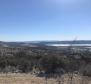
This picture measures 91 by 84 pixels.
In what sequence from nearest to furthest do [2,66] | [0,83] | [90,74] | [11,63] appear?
[0,83], [90,74], [2,66], [11,63]

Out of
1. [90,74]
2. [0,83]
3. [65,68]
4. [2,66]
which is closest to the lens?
[0,83]

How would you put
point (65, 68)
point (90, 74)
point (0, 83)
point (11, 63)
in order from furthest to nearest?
point (11, 63), point (65, 68), point (90, 74), point (0, 83)

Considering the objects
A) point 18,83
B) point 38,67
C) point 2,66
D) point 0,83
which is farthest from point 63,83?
point 2,66

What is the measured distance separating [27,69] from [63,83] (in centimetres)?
1188

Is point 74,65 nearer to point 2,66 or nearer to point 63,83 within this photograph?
point 2,66

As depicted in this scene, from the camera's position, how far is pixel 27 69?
26484 millimetres

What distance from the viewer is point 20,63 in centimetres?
2903

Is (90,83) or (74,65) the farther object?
(74,65)

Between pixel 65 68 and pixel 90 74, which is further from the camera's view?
pixel 65 68

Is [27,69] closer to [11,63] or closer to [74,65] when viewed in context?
[11,63]

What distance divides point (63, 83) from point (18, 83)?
3.18 meters

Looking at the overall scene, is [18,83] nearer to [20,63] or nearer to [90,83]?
[90,83]

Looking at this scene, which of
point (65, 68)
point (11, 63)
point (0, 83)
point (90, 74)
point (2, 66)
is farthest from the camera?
point (11, 63)

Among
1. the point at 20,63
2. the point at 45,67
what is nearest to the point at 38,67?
the point at 45,67
